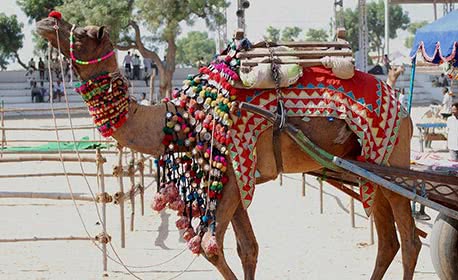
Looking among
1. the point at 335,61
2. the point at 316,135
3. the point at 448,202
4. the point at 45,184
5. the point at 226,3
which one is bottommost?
the point at 45,184

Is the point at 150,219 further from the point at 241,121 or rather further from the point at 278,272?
the point at 241,121

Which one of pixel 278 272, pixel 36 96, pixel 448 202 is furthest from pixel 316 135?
pixel 36 96

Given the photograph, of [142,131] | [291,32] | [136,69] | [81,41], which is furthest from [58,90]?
[291,32]

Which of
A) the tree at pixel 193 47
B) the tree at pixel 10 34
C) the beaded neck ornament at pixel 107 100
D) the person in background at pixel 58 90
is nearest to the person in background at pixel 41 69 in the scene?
the person in background at pixel 58 90

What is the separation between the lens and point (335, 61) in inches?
212

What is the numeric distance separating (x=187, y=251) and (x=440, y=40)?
3.31m

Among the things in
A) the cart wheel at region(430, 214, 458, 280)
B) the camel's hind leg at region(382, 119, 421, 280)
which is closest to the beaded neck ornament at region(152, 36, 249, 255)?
the camel's hind leg at region(382, 119, 421, 280)

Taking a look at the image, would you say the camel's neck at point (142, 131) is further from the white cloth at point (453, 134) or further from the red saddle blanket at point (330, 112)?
the white cloth at point (453, 134)

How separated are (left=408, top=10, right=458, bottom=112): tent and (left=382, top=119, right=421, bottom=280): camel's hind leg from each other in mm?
1257

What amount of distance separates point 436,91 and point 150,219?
32205 millimetres

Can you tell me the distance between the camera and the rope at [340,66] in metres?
5.38

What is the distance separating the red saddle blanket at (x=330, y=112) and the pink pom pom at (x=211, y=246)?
356mm

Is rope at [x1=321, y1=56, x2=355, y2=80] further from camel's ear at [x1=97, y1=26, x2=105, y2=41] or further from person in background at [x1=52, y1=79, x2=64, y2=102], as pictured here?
person in background at [x1=52, y1=79, x2=64, y2=102]

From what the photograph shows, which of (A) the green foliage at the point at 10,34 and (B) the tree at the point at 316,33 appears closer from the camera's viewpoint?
(A) the green foliage at the point at 10,34
